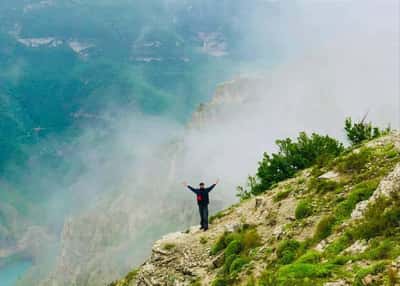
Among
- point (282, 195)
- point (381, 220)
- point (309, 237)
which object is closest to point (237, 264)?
point (309, 237)

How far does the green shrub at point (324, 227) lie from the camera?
2227 centimetres

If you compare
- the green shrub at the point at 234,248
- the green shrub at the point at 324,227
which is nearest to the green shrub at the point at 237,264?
the green shrub at the point at 234,248

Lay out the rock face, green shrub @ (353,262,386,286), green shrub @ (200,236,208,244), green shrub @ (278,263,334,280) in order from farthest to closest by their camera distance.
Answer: green shrub @ (200,236,208,244)
the rock face
green shrub @ (278,263,334,280)
green shrub @ (353,262,386,286)

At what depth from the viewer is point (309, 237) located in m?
23.5

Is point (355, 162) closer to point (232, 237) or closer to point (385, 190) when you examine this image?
point (385, 190)

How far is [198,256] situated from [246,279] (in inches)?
A: 251

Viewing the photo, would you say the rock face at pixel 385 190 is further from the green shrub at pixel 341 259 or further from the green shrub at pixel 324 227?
the green shrub at pixel 341 259

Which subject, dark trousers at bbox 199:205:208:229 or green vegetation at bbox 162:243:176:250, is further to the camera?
dark trousers at bbox 199:205:208:229

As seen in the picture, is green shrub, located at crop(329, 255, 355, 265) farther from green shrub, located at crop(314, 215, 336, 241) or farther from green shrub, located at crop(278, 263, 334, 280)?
green shrub, located at crop(314, 215, 336, 241)

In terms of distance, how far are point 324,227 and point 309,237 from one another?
1.04 metres

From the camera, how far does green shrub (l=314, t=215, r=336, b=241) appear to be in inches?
877

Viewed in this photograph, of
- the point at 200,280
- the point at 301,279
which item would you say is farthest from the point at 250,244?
the point at 301,279

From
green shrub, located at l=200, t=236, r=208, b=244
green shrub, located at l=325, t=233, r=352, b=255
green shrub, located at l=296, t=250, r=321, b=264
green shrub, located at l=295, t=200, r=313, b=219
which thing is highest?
green shrub, located at l=200, t=236, r=208, b=244

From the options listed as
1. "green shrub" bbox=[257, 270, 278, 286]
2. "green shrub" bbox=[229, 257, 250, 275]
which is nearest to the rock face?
"green shrub" bbox=[257, 270, 278, 286]
